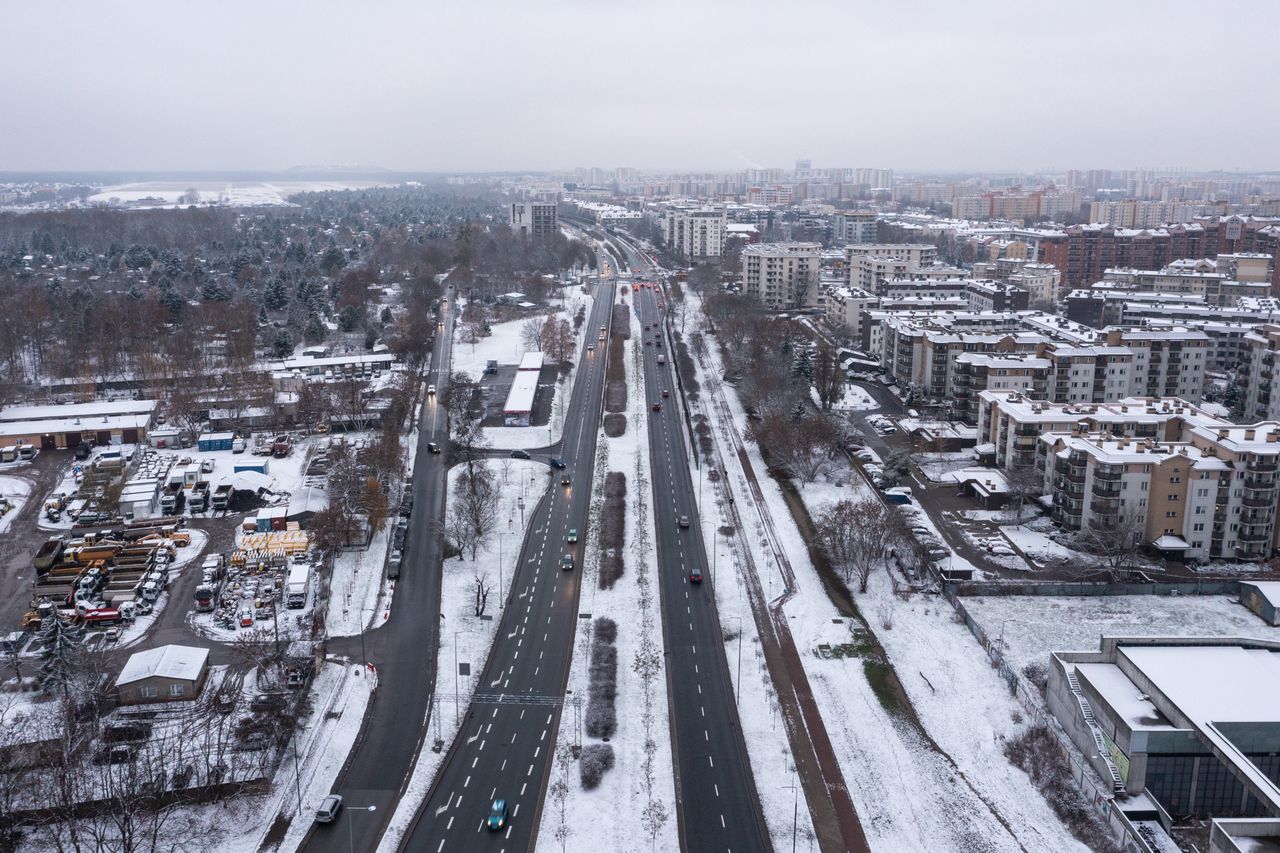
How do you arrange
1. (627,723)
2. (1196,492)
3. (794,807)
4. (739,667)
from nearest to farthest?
(794,807), (627,723), (739,667), (1196,492)

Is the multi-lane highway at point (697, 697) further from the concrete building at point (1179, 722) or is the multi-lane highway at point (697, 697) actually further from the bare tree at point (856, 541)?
the concrete building at point (1179, 722)

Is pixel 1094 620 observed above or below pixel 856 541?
below

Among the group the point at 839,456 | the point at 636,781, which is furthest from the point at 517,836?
the point at 839,456

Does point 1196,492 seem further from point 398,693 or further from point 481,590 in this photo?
point 398,693

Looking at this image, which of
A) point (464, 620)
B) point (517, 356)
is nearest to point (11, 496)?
point (464, 620)

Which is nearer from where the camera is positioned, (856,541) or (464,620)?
(464,620)

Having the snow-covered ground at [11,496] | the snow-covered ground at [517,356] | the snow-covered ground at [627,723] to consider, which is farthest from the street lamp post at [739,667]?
the snow-covered ground at [11,496]
